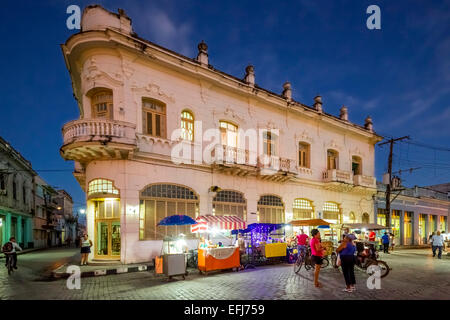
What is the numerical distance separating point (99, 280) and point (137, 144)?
21.1 feet

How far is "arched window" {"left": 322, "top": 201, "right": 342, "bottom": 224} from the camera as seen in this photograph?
25469 millimetres

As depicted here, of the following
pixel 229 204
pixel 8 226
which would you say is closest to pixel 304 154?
pixel 229 204

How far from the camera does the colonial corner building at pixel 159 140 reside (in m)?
15.0

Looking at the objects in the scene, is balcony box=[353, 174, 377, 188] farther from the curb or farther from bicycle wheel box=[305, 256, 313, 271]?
the curb

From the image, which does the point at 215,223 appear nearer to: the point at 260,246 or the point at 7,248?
the point at 260,246

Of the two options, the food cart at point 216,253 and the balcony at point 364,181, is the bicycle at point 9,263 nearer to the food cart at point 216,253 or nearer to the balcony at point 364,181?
the food cart at point 216,253

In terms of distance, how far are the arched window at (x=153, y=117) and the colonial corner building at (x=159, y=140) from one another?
53 millimetres

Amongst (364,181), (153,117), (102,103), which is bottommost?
(364,181)

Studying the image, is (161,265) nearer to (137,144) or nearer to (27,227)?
(137,144)

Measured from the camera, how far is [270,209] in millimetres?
21609

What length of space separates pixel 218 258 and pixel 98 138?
24.3ft

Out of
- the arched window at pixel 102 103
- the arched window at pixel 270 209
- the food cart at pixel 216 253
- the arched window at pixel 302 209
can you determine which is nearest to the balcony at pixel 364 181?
the arched window at pixel 302 209

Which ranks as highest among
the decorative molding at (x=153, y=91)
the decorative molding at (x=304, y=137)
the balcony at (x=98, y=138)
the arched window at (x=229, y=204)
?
the decorative molding at (x=153, y=91)
